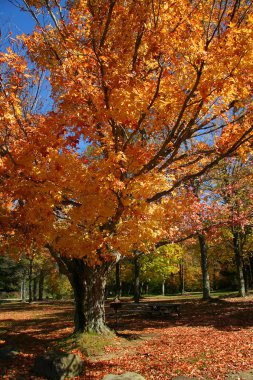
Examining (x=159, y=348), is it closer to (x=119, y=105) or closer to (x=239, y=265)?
(x=119, y=105)

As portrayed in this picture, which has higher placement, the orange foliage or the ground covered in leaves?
the orange foliage

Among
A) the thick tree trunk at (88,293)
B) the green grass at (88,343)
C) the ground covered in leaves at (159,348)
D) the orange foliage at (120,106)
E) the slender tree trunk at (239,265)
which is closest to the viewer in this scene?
the orange foliage at (120,106)

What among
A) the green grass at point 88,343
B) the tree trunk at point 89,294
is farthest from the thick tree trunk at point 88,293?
the green grass at point 88,343

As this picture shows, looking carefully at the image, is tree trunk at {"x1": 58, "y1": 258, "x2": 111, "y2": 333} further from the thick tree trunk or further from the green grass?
the green grass

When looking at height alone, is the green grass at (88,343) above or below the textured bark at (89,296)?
below

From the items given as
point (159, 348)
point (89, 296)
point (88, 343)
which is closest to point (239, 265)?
point (89, 296)

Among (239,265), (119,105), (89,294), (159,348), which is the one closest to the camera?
(119,105)

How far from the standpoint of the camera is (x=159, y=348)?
9.35 m

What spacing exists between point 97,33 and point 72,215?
12.8 feet

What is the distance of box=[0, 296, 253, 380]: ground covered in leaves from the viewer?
743cm

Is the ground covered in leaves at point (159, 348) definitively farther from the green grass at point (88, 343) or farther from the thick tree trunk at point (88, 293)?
the thick tree trunk at point (88, 293)

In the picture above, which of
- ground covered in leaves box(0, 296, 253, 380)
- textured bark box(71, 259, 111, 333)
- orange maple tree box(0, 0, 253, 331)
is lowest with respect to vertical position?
ground covered in leaves box(0, 296, 253, 380)

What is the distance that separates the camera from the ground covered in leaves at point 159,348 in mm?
7430

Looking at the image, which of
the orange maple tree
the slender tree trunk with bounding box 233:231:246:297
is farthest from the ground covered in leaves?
the slender tree trunk with bounding box 233:231:246:297
